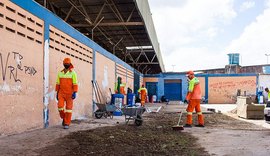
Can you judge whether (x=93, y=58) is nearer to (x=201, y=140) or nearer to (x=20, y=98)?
(x=20, y=98)

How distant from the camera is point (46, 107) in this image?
8.87 m

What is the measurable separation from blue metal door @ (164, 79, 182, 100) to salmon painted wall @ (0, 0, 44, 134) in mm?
28406

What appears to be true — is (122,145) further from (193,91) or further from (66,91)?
(193,91)

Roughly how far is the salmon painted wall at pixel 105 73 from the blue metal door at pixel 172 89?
61.1 feet

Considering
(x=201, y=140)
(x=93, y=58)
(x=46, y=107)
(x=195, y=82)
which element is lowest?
(x=201, y=140)

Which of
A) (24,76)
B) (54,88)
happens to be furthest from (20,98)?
(54,88)

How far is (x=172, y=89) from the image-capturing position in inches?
1435

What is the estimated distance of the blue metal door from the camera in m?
36.3

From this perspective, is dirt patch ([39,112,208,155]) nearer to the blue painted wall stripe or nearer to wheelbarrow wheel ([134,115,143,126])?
wheelbarrow wheel ([134,115,143,126])

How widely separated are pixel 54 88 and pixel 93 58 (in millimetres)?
4595

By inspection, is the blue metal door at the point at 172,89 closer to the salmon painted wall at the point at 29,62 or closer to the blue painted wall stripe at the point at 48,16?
the blue painted wall stripe at the point at 48,16

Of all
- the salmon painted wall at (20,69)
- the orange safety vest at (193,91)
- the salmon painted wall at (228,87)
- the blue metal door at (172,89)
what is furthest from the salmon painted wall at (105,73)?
the salmon painted wall at (228,87)

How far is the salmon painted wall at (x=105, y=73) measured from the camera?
15031 mm

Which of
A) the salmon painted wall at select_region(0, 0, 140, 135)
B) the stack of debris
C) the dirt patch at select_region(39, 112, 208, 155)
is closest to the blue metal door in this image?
the stack of debris
